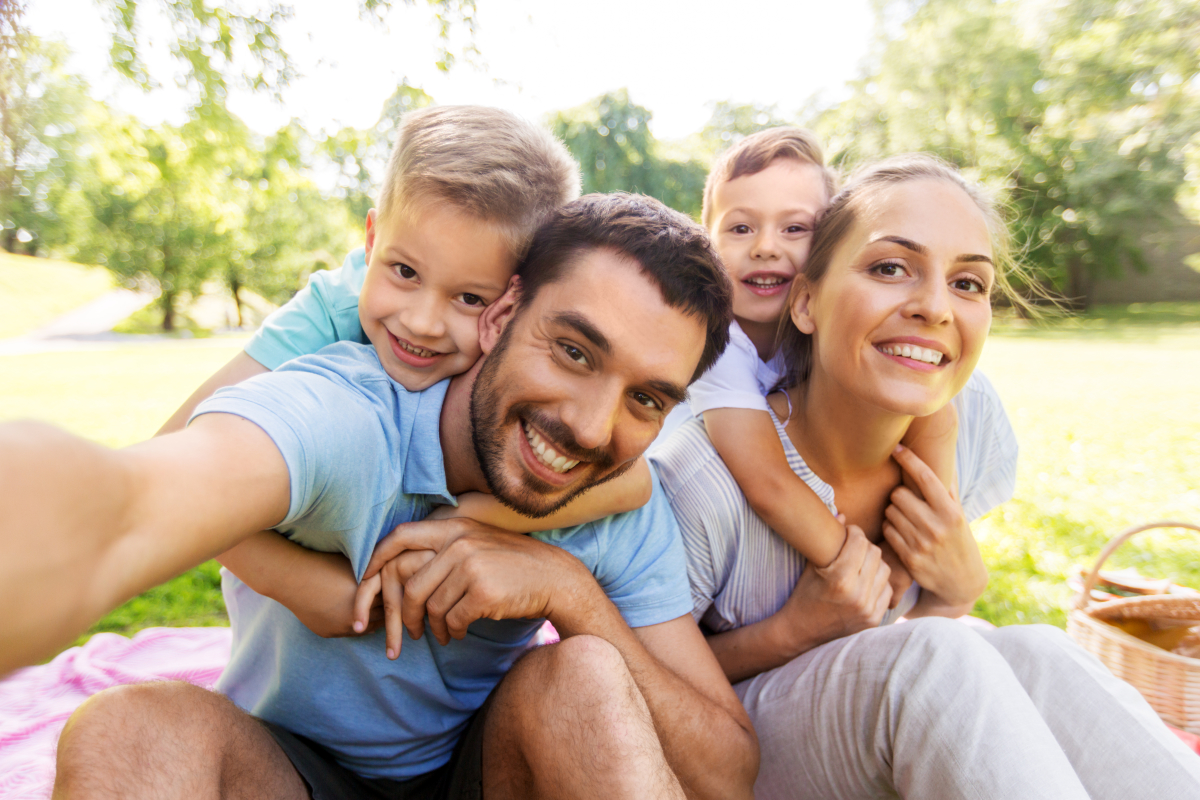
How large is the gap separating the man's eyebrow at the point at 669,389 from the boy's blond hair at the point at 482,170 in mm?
609

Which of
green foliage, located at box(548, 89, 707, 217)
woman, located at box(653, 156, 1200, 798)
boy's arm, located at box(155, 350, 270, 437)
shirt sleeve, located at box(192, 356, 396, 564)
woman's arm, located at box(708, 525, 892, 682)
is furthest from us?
green foliage, located at box(548, 89, 707, 217)

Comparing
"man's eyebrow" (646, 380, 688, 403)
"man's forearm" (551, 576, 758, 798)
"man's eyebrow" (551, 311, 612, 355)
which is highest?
"man's eyebrow" (551, 311, 612, 355)

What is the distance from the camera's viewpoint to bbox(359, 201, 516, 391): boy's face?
6.91 ft

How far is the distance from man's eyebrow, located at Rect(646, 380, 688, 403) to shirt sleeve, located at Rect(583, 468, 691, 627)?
378 millimetres

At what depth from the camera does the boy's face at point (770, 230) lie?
2928 mm

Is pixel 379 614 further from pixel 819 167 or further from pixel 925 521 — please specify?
pixel 819 167

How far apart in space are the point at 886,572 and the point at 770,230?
140 centimetres

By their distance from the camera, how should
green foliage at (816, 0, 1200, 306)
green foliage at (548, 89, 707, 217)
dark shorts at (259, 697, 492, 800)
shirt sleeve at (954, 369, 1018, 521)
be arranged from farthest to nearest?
1. green foliage at (548, 89, 707, 217)
2. green foliage at (816, 0, 1200, 306)
3. shirt sleeve at (954, 369, 1018, 521)
4. dark shorts at (259, 697, 492, 800)

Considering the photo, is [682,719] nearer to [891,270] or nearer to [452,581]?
A: [452,581]

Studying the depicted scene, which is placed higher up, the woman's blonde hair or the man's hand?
the woman's blonde hair

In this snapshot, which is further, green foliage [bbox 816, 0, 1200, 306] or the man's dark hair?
green foliage [bbox 816, 0, 1200, 306]

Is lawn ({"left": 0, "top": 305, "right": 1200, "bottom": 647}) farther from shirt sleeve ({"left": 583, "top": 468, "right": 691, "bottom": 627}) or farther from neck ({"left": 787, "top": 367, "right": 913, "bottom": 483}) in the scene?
neck ({"left": 787, "top": 367, "right": 913, "bottom": 483})

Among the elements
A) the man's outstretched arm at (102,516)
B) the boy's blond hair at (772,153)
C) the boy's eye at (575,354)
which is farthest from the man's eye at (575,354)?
the boy's blond hair at (772,153)

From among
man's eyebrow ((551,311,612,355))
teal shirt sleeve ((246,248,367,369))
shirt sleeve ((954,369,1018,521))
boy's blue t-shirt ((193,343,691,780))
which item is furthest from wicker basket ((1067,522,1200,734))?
teal shirt sleeve ((246,248,367,369))
